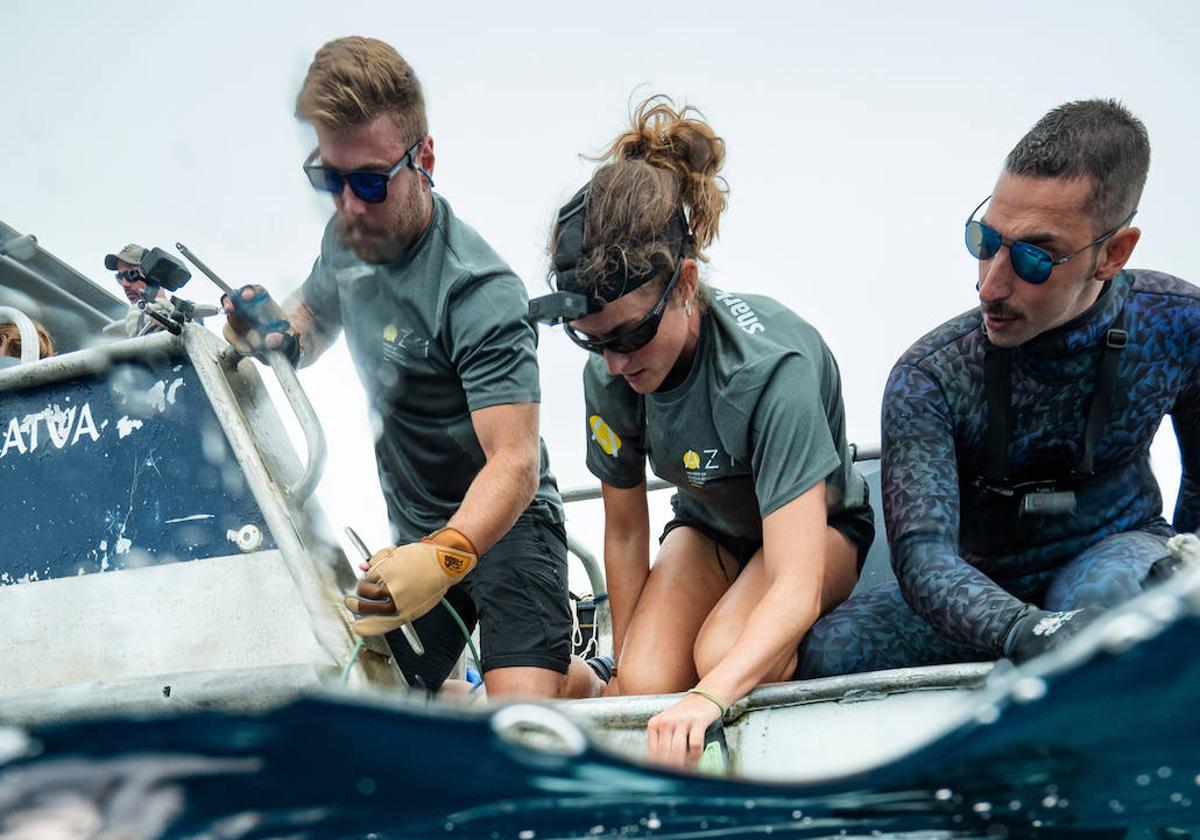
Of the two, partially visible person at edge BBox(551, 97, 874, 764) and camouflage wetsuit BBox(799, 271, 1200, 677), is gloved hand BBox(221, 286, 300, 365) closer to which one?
partially visible person at edge BBox(551, 97, 874, 764)

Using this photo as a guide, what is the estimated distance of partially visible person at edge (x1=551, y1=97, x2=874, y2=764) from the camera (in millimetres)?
2561

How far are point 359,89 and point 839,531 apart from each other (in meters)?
1.56

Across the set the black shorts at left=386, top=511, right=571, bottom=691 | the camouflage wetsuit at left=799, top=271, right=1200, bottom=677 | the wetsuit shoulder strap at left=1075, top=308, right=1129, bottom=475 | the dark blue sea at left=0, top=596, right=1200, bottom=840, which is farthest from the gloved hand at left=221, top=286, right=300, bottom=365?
the wetsuit shoulder strap at left=1075, top=308, right=1129, bottom=475

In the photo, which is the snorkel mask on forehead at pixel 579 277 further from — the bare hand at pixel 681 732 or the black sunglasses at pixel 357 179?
the bare hand at pixel 681 732

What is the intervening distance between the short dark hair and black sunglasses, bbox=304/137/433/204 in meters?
1.42

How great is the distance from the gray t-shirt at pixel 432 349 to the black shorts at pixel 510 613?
0.12 meters

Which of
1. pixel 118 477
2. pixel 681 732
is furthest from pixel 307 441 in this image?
pixel 681 732

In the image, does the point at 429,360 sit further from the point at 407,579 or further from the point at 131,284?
the point at 131,284

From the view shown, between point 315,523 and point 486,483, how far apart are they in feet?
1.47

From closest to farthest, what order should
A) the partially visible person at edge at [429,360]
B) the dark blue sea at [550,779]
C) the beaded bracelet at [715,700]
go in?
the dark blue sea at [550,779], the beaded bracelet at [715,700], the partially visible person at edge at [429,360]

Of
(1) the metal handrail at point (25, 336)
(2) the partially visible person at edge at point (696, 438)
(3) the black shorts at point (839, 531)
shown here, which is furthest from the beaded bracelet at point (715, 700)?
(1) the metal handrail at point (25, 336)

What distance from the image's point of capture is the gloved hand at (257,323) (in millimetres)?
2955

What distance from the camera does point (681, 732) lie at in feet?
7.48

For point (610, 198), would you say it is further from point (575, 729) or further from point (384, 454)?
point (575, 729)
